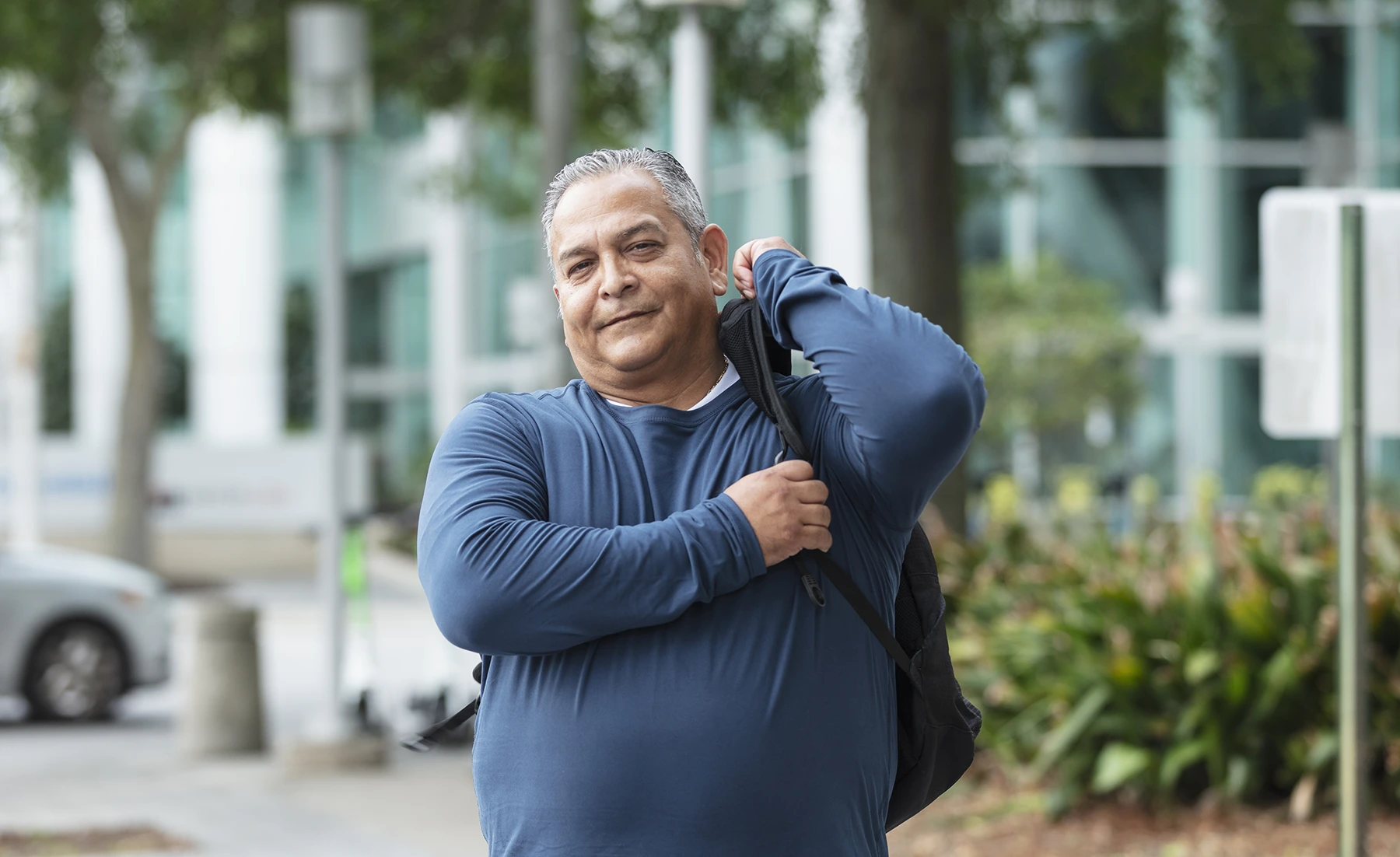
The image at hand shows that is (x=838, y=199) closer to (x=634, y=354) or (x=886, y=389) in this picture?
(x=634, y=354)

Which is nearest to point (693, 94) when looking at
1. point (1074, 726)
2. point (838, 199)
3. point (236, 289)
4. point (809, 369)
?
point (1074, 726)

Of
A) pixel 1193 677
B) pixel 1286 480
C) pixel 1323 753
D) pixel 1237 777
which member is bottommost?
pixel 1286 480

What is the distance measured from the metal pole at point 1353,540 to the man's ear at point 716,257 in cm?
266

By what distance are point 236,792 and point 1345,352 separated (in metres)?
6.64

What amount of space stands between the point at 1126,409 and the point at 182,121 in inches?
517

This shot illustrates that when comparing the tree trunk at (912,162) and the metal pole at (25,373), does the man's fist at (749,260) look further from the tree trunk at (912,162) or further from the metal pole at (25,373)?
the metal pole at (25,373)

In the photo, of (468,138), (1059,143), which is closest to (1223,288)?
(1059,143)

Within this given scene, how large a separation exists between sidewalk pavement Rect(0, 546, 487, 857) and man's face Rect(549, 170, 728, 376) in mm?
5405

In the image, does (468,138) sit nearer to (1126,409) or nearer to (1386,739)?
(1126,409)

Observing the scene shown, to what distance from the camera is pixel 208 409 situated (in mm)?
38031

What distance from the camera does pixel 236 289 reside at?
37906mm

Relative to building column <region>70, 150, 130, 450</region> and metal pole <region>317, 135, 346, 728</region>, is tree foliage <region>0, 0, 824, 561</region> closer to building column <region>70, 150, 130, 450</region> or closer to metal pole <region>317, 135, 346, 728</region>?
metal pole <region>317, 135, 346, 728</region>

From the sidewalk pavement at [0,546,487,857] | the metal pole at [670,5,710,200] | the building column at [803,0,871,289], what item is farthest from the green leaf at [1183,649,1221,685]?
the building column at [803,0,871,289]

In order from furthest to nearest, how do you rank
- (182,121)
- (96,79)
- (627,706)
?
(182,121) < (96,79) < (627,706)
